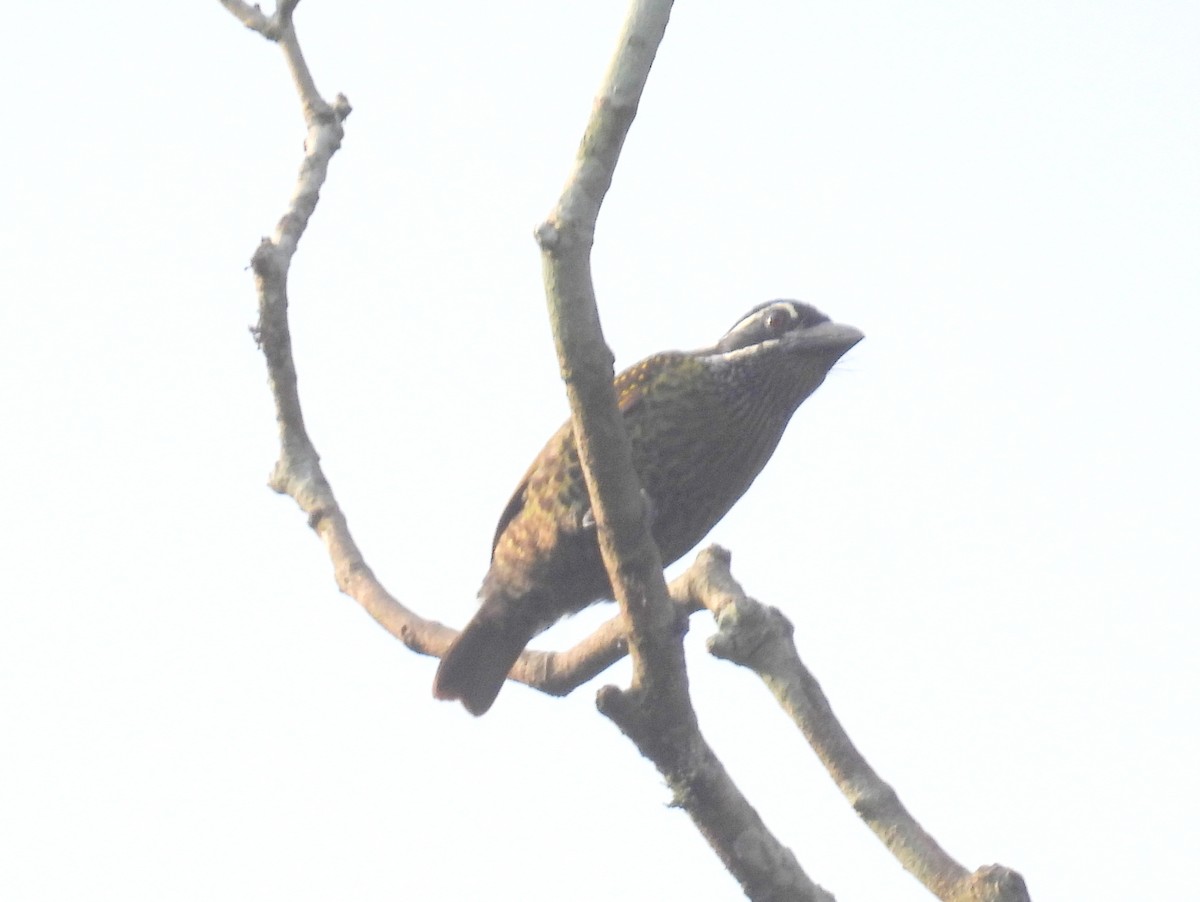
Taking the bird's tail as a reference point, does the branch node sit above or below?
below

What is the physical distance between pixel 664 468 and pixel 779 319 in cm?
68

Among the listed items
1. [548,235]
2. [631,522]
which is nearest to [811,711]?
[631,522]

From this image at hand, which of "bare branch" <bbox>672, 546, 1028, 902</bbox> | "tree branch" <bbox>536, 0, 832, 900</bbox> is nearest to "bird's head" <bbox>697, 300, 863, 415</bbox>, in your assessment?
"bare branch" <bbox>672, 546, 1028, 902</bbox>

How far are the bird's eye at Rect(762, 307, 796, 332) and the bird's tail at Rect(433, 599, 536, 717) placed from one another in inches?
50.5

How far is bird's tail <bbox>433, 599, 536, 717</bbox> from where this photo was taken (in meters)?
5.67

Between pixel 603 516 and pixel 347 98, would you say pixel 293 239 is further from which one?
pixel 603 516

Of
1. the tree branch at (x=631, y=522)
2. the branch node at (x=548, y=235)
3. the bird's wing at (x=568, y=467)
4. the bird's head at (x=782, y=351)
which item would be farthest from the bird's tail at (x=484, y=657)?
the branch node at (x=548, y=235)

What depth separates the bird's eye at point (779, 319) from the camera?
18.5 ft

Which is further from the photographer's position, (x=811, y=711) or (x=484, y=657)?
(x=484, y=657)

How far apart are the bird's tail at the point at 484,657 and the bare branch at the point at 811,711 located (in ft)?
4.69

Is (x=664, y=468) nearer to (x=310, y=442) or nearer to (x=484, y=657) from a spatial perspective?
(x=484, y=657)

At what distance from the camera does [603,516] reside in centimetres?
364

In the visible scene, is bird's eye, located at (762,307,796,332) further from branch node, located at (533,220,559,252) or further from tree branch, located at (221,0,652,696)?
branch node, located at (533,220,559,252)

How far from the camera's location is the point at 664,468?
17.6ft
